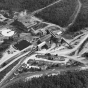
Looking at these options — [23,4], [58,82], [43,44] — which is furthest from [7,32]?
[58,82]

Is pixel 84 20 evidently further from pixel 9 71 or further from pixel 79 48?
pixel 9 71


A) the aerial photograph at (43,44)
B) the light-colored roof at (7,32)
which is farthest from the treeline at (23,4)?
the light-colored roof at (7,32)

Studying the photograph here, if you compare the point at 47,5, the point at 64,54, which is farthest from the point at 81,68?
the point at 47,5

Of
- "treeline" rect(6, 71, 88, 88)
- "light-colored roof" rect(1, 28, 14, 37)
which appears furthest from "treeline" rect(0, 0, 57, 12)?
"treeline" rect(6, 71, 88, 88)

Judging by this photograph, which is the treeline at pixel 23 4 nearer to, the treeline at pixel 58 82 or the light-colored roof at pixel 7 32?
the light-colored roof at pixel 7 32

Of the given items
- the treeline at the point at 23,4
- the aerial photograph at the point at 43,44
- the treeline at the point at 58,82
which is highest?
the treeline at the point at 23,4

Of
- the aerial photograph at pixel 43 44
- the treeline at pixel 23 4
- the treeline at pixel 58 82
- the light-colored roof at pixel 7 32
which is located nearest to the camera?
the treeline at pixel 58 82

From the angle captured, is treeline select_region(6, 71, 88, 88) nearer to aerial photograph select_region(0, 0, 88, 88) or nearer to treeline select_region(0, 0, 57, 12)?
aerial photograph select_region(0, 0, 88, 88)
